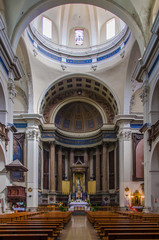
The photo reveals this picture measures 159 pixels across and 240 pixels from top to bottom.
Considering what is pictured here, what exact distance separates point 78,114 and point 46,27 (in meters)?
10.2

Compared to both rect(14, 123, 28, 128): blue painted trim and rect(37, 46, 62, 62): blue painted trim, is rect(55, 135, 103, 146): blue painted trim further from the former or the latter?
rect(37, 46, 62, 62): blue painted trim

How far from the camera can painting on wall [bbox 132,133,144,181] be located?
26636mm

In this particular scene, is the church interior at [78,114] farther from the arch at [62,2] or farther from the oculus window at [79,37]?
the arch at [62,2]

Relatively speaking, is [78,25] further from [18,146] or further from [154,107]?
[154,107]

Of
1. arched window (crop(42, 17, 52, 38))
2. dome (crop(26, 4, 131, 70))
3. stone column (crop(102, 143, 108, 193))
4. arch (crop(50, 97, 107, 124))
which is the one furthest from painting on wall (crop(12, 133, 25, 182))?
arched window (crop(42, 17, 52, 38))

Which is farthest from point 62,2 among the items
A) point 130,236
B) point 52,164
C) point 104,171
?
point 104,171

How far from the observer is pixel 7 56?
15805mm

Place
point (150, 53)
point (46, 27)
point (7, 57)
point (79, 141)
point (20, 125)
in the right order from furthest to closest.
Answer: point (79, 141) < point (46, 27) < point (20, 125) < point (7, 57) < point (150, 53)

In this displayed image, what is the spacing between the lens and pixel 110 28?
30109 mm

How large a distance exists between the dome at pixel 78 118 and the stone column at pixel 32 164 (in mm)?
6119

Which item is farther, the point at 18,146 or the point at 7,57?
the point at 18,146

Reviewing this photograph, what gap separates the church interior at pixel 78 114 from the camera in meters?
26.5

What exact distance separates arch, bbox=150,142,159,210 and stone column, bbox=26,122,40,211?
12.9m

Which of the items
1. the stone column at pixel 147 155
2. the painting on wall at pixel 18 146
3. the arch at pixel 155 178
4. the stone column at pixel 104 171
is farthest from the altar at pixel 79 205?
the arch at pixel 155 178
